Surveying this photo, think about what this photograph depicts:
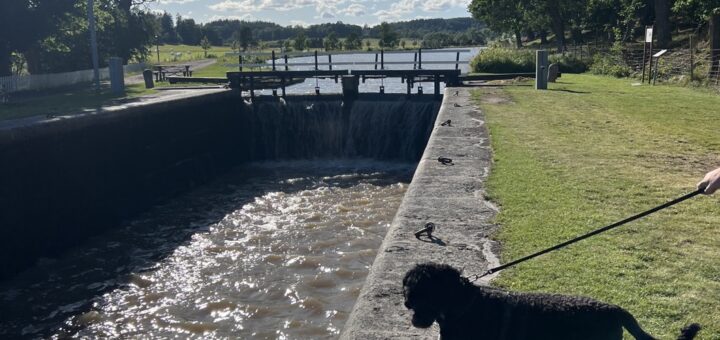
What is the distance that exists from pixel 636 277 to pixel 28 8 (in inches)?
1019

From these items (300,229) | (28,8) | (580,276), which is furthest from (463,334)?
(28,8)

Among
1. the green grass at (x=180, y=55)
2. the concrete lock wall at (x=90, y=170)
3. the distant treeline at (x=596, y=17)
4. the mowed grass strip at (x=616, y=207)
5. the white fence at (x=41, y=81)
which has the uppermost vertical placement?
the distant treeline at (x=596, y=17)

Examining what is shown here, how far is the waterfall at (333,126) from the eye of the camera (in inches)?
677

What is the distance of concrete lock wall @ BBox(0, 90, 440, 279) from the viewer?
32.4ft

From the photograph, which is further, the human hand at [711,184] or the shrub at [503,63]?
the shrub at [503,63]

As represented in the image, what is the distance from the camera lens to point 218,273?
859 cm

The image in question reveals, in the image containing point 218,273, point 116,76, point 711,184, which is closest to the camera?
point 711,184

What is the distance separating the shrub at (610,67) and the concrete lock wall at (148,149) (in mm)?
10598

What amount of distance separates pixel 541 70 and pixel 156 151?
10.5 metres

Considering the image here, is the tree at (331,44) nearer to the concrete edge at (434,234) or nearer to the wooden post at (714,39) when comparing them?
the wooden post at (714,39)

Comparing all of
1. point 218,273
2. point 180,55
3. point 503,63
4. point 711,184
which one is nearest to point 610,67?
point 503,63

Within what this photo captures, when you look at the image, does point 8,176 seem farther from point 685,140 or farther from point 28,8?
point 28,8

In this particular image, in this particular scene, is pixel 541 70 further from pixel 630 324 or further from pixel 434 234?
pixel 630 324

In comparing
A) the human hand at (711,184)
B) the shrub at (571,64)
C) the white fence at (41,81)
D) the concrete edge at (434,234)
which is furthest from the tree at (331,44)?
the human hand at (711,184)
